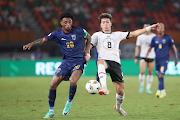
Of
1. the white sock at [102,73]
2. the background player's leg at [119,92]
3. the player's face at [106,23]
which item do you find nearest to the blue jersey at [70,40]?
the player's face at [106,23]

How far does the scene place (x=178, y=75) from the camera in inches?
643

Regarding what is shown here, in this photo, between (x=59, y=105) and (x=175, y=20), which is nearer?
(x=59, y=105)

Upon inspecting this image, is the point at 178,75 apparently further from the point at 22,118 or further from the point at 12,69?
the point at 22,118

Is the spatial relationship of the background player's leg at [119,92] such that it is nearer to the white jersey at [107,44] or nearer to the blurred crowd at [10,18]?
the white jersey at [107,44]

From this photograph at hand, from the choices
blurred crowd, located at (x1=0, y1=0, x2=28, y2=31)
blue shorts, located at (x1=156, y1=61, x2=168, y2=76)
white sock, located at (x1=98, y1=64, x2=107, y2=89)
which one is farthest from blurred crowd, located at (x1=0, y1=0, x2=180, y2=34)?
white sock, located at (x1=98, y1=64, x2=107, y2=89)

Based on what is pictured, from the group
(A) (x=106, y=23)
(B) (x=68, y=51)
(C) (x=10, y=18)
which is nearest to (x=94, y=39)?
(A) (x=106, y=23)

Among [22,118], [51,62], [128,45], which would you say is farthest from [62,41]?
[128,45]

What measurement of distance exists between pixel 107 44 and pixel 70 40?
2.53ft

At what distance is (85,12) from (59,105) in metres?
16.1

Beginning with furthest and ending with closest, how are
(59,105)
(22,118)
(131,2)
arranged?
(131,2), (59,105), (22,118)

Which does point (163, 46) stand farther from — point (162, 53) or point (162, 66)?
point (162, 66)

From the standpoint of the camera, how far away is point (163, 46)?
30.1 ft

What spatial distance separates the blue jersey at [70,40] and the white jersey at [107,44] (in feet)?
1.05

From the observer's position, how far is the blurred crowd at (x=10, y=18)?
20000 millimetres
